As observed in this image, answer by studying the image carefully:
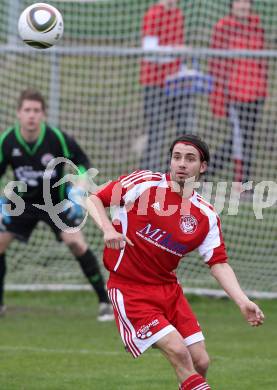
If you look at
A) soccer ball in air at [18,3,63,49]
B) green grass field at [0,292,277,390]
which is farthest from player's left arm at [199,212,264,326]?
soccer ball in air at [18,3,63,49]

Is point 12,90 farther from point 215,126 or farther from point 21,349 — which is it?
point 21,349

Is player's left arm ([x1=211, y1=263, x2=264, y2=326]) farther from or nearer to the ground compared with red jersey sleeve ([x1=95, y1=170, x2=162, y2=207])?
nearer to the ground

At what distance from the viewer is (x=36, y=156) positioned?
9.22 m

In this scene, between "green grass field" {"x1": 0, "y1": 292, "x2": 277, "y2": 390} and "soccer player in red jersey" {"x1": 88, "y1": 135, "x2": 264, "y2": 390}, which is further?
"green grass field" {"x1": 0, "y1": 292, "x2": 277, "y2": 390}

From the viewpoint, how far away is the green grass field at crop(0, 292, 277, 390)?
22.5ft

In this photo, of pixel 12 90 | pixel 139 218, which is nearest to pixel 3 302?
pixel 12 90

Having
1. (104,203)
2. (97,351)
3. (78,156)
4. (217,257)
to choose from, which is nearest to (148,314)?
(217,257)

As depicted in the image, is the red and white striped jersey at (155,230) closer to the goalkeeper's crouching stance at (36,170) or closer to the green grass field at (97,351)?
the green grass field at (97,351)

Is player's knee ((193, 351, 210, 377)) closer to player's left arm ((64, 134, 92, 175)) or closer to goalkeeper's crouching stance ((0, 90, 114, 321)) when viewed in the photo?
goalkeeper's crouching stance ((0, 90, 114, 321))

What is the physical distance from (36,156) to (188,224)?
3.58 meters

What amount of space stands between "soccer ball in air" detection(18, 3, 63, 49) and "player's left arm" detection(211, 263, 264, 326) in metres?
2.54

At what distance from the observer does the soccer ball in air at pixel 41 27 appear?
7.55 meters

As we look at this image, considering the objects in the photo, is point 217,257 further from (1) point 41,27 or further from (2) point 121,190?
(1) point 41,27

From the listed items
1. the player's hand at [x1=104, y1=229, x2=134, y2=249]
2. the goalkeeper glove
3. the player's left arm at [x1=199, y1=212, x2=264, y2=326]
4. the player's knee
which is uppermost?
the player's hand at [x1=104, y1=229, x2=134, y2=249]
